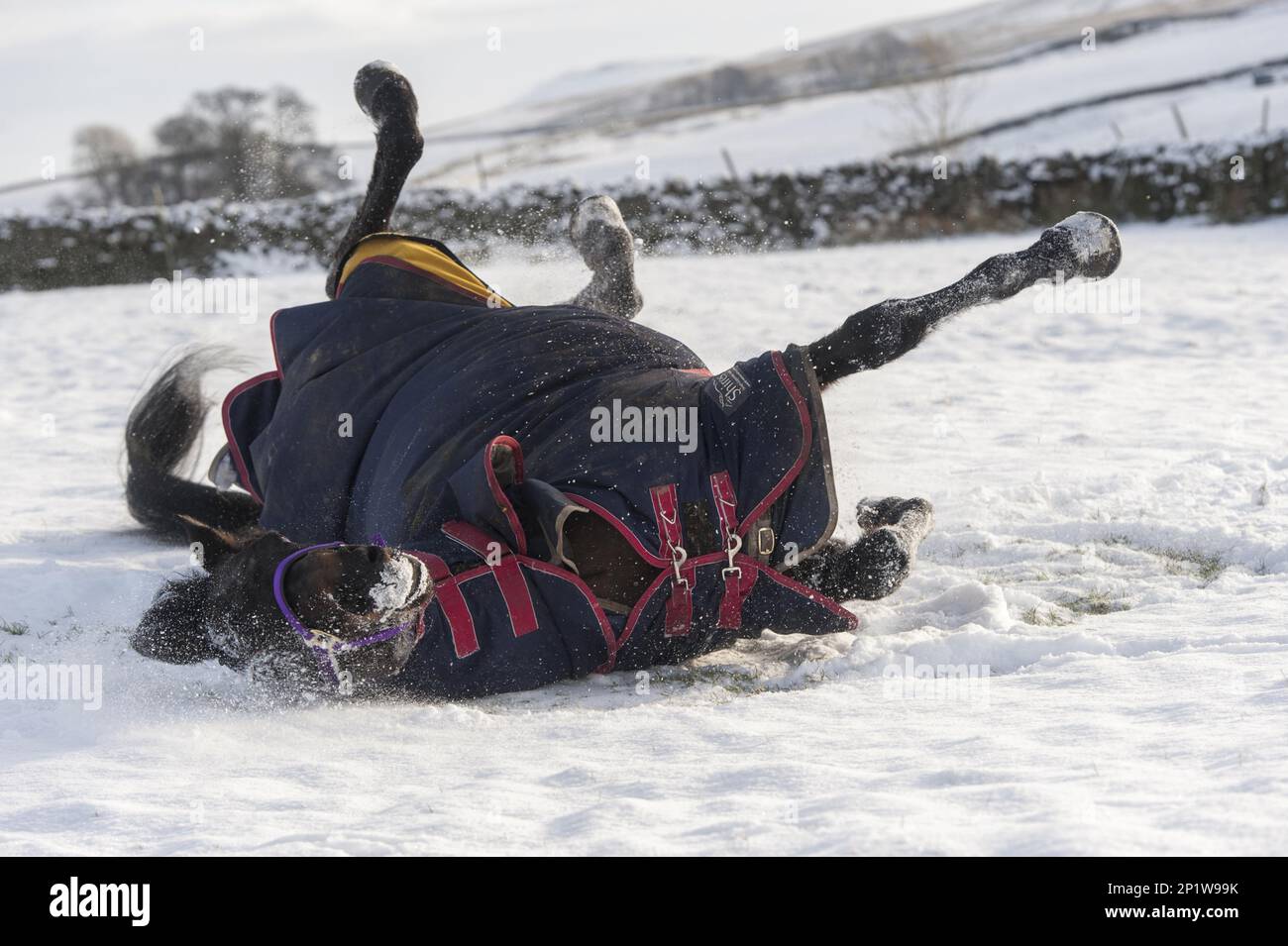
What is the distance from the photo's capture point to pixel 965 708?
7.84 feet

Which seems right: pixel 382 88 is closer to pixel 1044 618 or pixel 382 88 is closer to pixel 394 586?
pixel 394 586

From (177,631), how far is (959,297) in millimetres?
1731

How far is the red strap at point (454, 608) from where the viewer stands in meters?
2.48

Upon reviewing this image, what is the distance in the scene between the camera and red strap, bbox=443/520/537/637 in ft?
8.29

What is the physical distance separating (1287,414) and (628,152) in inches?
1096

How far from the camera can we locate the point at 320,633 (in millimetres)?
2195

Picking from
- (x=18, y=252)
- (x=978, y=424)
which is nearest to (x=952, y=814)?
(x=978, y=424)

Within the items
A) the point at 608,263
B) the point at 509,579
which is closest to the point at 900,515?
the point at 509,579

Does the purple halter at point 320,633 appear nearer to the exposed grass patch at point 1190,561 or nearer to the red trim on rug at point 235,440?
the red trim on rug at point 235,440

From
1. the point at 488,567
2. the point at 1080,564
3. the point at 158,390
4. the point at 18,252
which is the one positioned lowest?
the point at 1080,564
